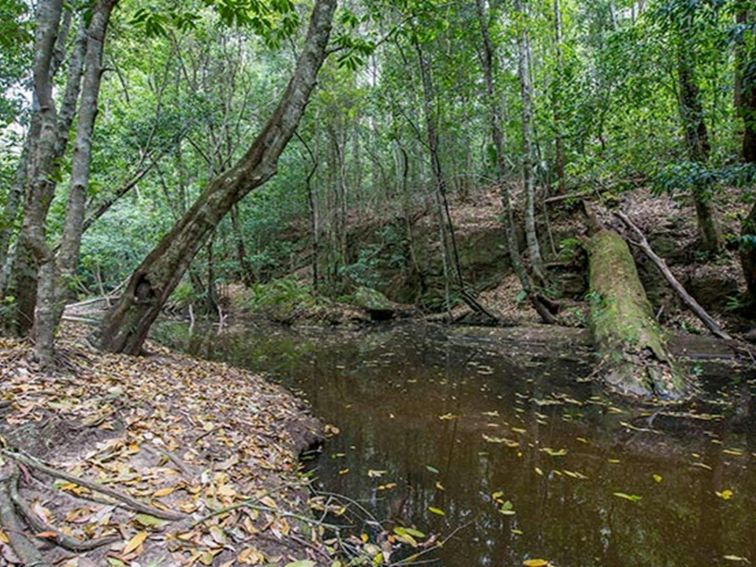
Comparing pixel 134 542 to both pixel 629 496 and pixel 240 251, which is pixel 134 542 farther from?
pixel 240 251

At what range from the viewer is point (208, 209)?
6051 mm

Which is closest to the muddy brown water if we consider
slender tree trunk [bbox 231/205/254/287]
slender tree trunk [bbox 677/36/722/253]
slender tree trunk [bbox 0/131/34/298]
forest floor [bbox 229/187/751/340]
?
forest floor [bbox 229/187/751/340]

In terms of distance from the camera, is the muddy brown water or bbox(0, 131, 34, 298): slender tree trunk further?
bbox(0, 131, 34, 298): slender tree trunk

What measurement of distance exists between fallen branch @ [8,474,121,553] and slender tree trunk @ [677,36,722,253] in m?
10.8

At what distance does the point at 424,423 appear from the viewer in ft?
17.6

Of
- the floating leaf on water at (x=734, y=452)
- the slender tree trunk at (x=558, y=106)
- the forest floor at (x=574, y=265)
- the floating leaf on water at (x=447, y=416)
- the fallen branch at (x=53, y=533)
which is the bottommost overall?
the floating leaf on water at (x=734, y=452)

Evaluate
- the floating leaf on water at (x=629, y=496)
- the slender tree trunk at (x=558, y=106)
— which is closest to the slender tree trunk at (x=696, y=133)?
the slender tree trunk at (x=558, y=106)

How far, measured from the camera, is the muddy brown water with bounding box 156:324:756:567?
307 centimetres

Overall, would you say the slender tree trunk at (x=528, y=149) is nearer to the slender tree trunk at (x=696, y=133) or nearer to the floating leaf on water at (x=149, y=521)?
the slender tree trunk at (x=696, y=133)

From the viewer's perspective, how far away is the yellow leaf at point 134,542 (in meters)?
2.09

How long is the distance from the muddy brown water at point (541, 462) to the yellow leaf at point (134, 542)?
67.4 inches

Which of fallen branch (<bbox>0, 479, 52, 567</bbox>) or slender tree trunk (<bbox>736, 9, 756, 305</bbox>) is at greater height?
slender tree trunk (<bbox>736, 9, 756, 305</bbox>)

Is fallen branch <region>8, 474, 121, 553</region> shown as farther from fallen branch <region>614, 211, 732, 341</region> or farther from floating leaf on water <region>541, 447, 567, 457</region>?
fallen branch <region>614, 211, 732, 341</region>

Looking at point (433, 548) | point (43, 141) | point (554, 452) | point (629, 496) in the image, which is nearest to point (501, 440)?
point (554, 452)
